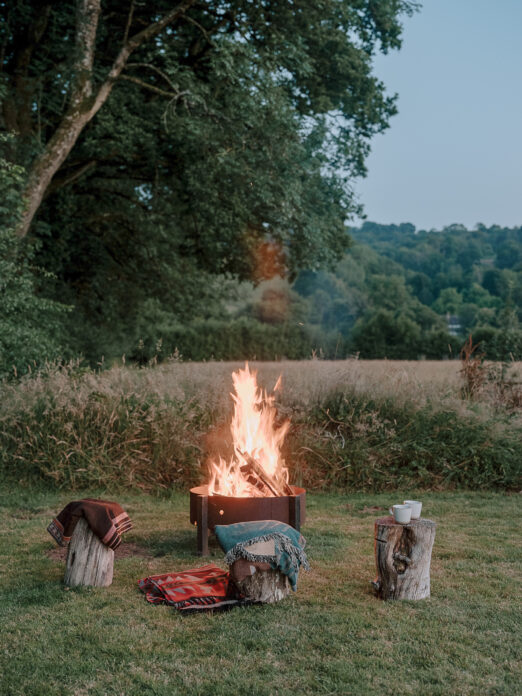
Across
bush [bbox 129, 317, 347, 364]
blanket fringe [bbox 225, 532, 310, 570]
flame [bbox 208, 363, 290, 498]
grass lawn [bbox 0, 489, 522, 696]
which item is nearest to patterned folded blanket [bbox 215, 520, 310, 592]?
blanket fringe [bbox 225, 532, 310, 570]

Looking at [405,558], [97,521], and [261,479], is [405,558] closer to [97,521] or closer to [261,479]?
[261,479]

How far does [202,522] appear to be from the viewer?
16.0 feet

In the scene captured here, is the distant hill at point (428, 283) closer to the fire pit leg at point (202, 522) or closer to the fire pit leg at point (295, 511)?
the fire pit leg at point (295, 511)

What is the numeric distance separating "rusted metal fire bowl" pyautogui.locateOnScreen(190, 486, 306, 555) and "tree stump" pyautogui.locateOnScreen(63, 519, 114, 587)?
34.1 inches

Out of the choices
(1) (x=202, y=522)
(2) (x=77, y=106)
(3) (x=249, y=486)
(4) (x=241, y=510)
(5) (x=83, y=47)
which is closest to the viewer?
(4) (x=241, y=510)

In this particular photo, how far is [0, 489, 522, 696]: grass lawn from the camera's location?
2914mm

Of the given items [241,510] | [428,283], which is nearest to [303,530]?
[241,510]

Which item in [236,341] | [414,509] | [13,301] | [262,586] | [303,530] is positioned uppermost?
[13,301]

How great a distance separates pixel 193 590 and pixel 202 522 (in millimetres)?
909

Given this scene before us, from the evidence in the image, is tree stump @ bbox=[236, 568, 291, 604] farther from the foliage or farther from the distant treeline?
the distant treeline

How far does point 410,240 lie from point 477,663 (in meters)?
48.3

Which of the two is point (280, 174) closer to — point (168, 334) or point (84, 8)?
point (84, 8)

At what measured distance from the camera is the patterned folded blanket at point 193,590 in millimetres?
3809

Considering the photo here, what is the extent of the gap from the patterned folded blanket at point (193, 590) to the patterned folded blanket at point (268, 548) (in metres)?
0.22
